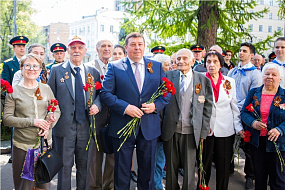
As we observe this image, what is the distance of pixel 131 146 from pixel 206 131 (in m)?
1.14

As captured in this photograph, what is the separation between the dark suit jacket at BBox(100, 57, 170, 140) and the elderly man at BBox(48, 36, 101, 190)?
1.12ft

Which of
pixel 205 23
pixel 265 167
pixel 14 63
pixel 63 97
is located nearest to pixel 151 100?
pixel 63 97

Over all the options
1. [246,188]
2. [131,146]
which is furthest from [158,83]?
[246,188]

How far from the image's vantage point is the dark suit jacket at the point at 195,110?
3900mm

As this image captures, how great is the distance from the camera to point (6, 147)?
6.72 metres

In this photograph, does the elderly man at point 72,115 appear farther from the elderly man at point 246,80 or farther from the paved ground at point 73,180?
the elderly man at point 246,80

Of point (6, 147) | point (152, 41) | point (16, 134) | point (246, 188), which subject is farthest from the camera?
point (152, 41)

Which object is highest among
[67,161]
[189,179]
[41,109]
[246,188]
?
[41,109]

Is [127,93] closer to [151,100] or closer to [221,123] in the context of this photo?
[151,100]

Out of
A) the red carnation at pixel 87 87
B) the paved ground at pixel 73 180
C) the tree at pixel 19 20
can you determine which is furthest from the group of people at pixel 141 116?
the tree at pixel 19 20

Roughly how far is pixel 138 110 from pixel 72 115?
96 centimetres

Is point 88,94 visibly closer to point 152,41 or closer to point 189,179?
point 189,179

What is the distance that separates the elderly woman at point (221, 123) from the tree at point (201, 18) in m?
4.64

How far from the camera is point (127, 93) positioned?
3.57 meters
